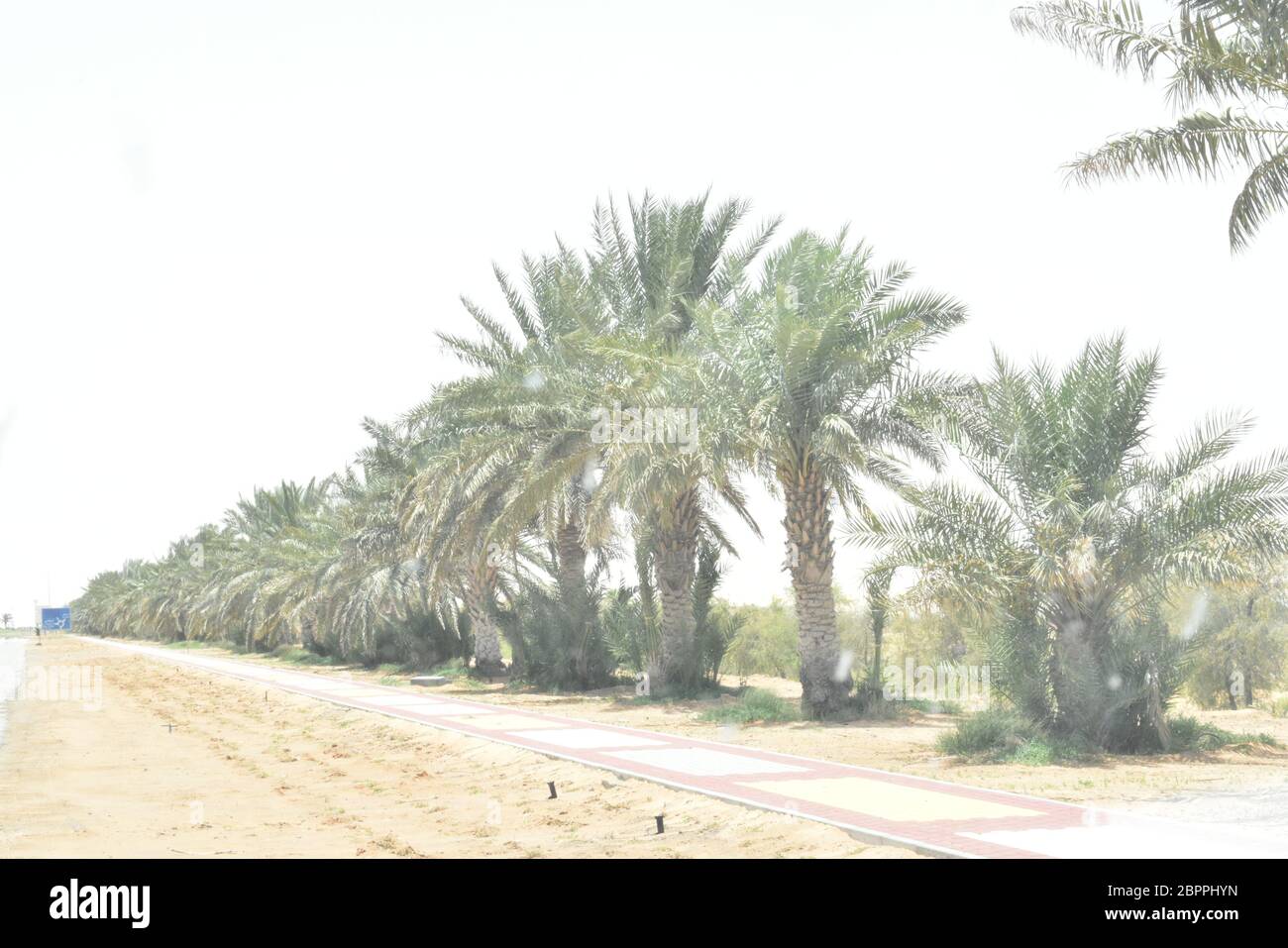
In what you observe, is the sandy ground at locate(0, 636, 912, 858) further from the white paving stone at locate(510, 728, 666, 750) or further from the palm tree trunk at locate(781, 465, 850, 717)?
the palm tree trunk at locate(781, 465, 850, 717)

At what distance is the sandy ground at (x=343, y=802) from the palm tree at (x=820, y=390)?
19.9 ft

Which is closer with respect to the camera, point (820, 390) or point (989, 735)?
point (989, 735)

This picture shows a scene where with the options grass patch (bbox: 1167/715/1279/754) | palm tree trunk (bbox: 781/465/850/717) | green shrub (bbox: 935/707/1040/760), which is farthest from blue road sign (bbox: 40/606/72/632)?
grass patch (bbox: 1167/715/1279/754)

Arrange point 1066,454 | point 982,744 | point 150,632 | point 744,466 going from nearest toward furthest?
point 982,744 → point 1066,454 → point 744,466 → point 150,632

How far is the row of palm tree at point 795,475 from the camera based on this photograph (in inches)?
561

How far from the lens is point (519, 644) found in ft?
88.3

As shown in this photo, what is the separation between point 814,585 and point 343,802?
8.51 meters

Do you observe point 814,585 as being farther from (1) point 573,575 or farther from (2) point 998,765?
(1) point 573,575

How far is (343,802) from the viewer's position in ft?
43.0

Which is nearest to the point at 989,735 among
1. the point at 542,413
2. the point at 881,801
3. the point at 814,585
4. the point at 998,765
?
the point at 998,765

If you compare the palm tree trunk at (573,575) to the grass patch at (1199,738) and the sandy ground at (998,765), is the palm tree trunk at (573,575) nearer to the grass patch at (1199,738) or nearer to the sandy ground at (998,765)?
the sandy ground at (998,765)
